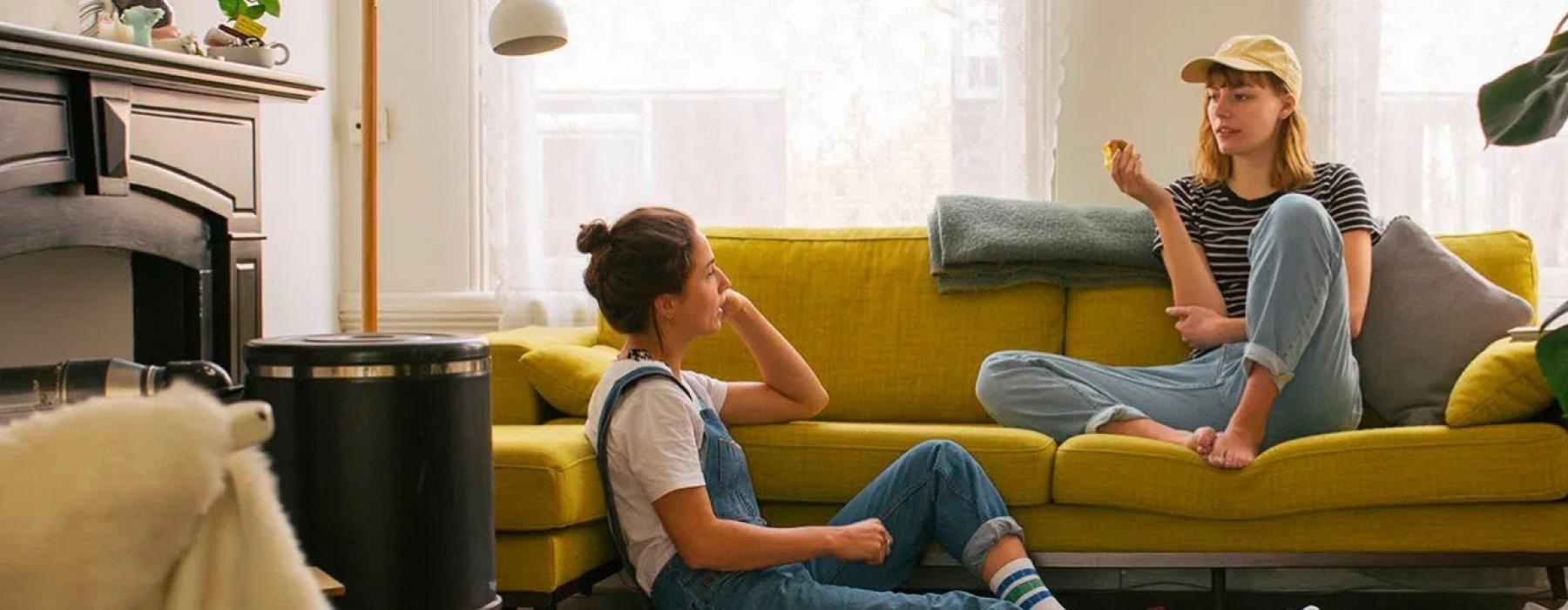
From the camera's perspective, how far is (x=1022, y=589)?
7.79ft

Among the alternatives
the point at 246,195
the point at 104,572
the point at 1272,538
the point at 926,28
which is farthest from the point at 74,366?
the point at 926,28

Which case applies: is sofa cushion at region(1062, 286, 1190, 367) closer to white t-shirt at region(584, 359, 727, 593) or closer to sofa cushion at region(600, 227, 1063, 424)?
sofa cushion at region(600, 227, 1063, 424)

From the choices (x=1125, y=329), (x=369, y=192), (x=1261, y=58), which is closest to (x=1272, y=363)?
(x=1125, y=329)

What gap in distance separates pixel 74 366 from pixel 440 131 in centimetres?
326

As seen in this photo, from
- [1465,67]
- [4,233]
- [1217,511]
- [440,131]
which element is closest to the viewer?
[4,233]

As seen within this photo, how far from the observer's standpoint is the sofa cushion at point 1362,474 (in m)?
2.68

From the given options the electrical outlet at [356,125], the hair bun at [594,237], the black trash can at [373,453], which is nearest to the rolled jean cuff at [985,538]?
the hair bun at [594,237]

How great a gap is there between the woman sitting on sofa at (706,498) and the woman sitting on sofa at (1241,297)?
517mm

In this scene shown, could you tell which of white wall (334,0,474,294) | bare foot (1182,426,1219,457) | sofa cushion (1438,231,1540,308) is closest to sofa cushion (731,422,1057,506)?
bare foot (1182,426,1219,457)

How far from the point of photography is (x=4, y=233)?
2232 mm

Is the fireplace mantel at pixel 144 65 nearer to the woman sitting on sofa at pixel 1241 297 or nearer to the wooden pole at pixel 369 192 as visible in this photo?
the wooden pole at pixel 369 192

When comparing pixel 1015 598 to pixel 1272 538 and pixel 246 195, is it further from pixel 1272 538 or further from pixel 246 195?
pixel 246 195

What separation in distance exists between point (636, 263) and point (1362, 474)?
1.28 meters

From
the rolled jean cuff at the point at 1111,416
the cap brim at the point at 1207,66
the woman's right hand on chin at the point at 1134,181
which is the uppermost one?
the cap brim at the point at 1207,66
